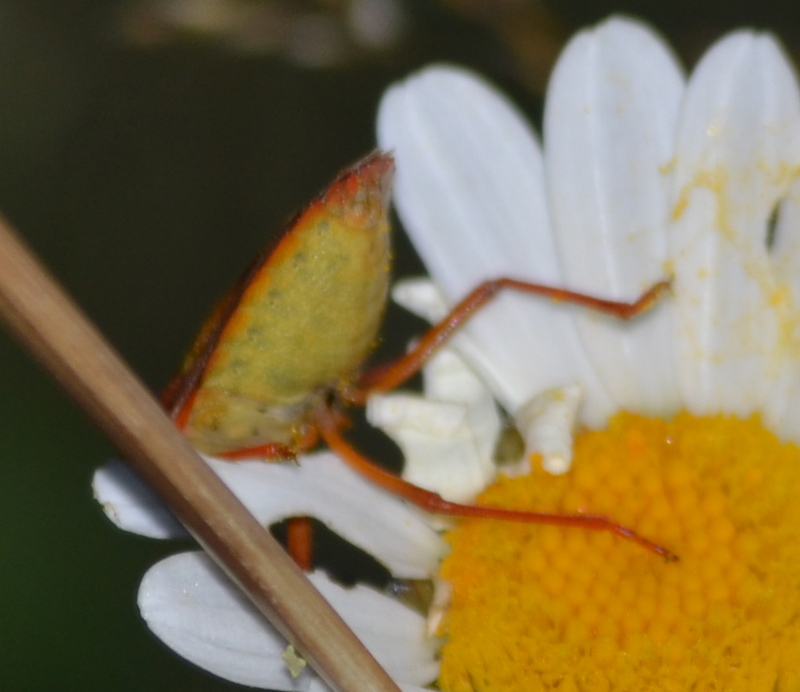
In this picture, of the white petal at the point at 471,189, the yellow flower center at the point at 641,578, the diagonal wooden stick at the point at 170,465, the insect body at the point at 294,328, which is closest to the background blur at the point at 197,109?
the white petal at the point at 471,189

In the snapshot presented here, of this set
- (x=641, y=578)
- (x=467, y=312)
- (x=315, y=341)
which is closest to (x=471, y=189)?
(x=467, y=312)

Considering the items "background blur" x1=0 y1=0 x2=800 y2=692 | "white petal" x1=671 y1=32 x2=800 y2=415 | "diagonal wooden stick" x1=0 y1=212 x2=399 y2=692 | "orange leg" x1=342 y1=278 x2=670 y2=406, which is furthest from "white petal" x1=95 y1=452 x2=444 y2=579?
"background blur" x1=0 y1=0 x2=800 y2=692

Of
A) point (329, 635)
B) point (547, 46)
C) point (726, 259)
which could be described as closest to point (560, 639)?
point (329, 635)

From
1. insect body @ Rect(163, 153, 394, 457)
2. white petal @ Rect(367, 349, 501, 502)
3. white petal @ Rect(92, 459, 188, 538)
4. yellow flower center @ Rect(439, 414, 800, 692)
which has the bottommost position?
yellow flower center @ Rect(439, 414, 800, 692)

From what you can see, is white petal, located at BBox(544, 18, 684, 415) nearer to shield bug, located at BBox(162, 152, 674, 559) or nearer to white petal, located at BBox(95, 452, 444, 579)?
shield bug, located at BBox(162, 152, 674, 559)

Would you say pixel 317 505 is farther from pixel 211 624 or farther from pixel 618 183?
pixel 618 183

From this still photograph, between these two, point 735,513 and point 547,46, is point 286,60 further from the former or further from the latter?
point 735,513
